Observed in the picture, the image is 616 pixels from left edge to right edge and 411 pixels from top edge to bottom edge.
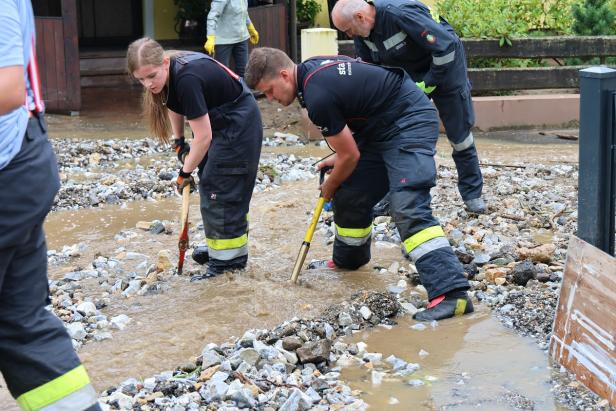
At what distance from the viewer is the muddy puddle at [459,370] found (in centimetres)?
412

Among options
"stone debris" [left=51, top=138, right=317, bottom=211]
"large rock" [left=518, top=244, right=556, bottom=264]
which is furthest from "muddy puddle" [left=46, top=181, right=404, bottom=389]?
"large rock" [left=518, top=244, right=556, bottom=264]

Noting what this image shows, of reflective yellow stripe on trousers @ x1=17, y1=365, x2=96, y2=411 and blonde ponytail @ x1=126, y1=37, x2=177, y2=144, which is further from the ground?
blonde ponytail @ x1=126, y1=37, x2=177, y2=144

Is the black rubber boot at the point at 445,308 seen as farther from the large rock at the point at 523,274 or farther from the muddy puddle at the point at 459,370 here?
the large rock at the point at 523,274

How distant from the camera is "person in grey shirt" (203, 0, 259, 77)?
10656mm

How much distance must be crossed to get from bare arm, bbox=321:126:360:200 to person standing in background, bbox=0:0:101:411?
2.24m

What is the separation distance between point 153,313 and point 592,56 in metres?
7.62

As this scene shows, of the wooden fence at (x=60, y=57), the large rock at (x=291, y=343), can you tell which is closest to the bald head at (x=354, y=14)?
the large rock at (x=291, y=343)

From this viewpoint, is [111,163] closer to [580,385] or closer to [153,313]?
[153,313]

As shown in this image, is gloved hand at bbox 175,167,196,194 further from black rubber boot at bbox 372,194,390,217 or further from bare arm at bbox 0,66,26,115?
bare arm at bbox 0,66,26,115

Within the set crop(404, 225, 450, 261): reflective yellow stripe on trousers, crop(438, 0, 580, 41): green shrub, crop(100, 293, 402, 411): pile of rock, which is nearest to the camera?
crop(100, 293, 402, 411): pile of rock

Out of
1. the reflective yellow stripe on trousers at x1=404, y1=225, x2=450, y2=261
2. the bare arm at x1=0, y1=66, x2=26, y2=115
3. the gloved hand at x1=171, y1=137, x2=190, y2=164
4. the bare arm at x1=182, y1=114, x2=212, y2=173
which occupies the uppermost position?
the bare arm at x1=0, y1=66, x2=26, y2=115

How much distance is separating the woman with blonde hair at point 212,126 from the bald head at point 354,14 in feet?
4.25

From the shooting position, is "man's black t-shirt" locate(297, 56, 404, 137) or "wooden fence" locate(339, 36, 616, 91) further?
"wooden fence" locate(339, 36, 616, 91)

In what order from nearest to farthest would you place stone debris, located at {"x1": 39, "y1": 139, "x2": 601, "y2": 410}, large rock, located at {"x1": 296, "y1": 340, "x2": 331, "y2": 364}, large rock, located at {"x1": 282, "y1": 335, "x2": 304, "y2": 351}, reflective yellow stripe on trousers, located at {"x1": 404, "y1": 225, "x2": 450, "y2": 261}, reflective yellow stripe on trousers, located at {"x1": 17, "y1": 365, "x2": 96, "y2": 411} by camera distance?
reflective yellow stripe on trousers, located at {"x1": 17, "y1": 365, "x2": 96, "y2": 411}
stone debris, located at {"x1": 39, "y1": 139, "x2": 601, "y2": 410}
large rock, located at {"x1": 296, "y1": 340, "x2": 331, "y2": 364}
large rock, located at {"x1": 282, "y1": 335, "x2": 304, "y2": 351}
reflective yellow stripe on trousers, located at {"x1": 404, "y1": 225, "x2": 450, "y2": 261}
